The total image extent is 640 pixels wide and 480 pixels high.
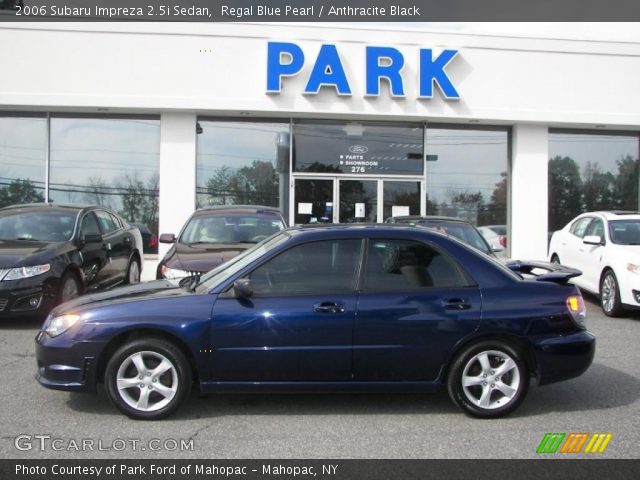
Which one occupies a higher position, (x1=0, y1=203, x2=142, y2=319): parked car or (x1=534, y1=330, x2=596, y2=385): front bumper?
(x1=0, y1=203, x2=142, y2=319): parked car

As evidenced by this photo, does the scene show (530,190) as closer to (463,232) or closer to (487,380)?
(463,232)

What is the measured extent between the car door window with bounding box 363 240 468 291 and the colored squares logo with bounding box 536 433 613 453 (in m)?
1.26

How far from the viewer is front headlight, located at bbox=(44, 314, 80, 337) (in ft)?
14.4

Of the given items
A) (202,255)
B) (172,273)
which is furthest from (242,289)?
(202,255)

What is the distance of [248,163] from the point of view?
13.6 m

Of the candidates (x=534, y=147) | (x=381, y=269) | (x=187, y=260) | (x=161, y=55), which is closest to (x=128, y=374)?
(x=381, y=269)

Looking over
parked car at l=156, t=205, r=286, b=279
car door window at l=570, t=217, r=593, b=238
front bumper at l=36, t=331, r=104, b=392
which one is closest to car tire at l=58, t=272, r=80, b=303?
parked car at l=156, t=205, r=286, b=279

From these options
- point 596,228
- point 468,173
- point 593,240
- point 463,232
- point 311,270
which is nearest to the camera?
point 311,270

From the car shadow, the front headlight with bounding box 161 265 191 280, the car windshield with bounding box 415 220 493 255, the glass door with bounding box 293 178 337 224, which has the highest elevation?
the glass door with bounding box 293 178 337 224

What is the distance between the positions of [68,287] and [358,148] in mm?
7830

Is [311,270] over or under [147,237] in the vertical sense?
under

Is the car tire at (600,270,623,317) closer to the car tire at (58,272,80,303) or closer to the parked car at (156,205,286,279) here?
the parked car at (156,205,286,279)

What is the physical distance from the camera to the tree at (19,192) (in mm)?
13289

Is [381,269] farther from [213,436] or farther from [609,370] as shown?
[609,370]
